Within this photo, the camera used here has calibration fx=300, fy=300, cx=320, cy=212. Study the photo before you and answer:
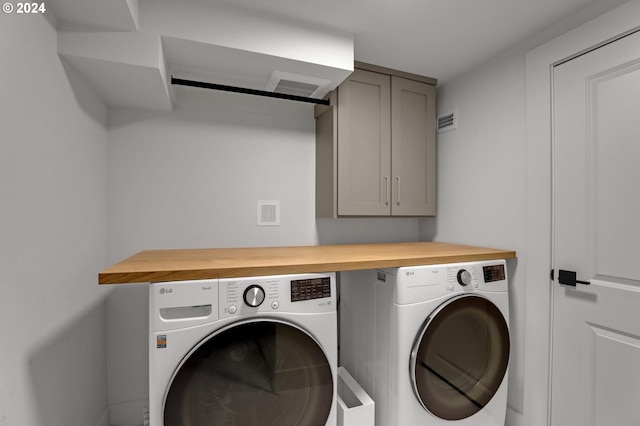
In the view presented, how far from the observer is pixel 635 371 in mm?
1285

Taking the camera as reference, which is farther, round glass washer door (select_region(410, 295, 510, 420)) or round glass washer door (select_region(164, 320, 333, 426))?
round glass washer door (select_region(410, 295, 510, 420))

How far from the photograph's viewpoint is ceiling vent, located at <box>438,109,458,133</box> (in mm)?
2162

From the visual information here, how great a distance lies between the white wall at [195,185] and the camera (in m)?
1.76

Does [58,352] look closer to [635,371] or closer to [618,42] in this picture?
[635,371]

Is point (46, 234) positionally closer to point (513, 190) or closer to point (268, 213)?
point (268, 213)

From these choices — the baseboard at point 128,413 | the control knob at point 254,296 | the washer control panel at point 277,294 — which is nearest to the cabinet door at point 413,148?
the washer control panel at point 277,294

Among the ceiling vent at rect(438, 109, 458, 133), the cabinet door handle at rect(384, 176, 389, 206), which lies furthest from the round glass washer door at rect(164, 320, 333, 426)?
the ceiling vent at rect(438, 109, 458, 133)

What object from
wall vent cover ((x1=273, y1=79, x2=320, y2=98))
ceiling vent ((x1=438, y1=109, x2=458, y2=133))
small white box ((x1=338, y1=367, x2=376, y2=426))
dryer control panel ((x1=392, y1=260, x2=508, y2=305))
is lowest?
small white box ((x1=338, y1=367, x2=376, y2=426))

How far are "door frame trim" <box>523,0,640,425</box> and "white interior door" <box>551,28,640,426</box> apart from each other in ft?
0.12

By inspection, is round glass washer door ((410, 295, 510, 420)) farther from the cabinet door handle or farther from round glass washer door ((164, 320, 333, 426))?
the cabinet door handle

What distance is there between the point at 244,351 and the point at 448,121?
2039mm

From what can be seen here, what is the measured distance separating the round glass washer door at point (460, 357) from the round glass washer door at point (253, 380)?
51cm

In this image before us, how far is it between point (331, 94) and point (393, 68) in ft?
1.64

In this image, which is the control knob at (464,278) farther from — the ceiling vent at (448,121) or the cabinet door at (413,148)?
the ceiling vent at (448,121)
